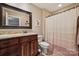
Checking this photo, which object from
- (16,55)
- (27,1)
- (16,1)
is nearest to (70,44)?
(16,55)

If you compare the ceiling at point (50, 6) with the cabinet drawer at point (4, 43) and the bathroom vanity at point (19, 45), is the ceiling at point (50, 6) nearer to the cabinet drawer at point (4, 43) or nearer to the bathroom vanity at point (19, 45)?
the bathroom vanity at point (19, 45)

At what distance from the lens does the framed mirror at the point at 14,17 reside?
146 cm

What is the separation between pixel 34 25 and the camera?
→ 5.54 feet

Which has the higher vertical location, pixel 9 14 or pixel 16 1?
pixel 16 1

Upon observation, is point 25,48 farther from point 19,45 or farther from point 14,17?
point 14,17

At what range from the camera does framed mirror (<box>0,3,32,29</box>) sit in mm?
1464

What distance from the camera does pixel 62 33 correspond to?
170cm

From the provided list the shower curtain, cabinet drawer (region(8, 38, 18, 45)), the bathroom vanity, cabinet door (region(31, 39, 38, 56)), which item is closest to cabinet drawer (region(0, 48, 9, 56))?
the bathroom vanity

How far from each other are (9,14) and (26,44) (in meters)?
0.56

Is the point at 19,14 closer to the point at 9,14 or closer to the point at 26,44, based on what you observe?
the point at 9,14

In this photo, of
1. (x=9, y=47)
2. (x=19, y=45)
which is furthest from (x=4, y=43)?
(x=19, y=45)

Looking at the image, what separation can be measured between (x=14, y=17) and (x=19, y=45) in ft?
1.49

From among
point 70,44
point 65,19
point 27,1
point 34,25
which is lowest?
point 70,44

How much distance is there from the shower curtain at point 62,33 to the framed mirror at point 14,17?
1.14ft
